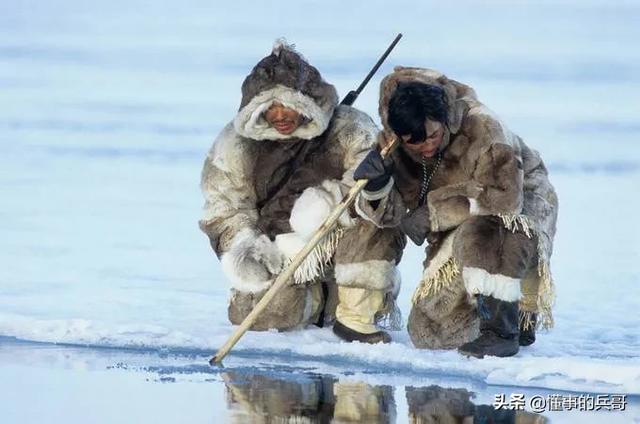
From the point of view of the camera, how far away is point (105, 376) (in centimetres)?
753

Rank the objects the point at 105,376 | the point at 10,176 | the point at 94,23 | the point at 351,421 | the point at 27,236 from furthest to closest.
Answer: the point at 94,23, the point at 10,176, the point at 27,236, the point at 105,376, the point at 351,421

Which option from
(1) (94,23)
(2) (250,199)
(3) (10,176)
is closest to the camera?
(2) (250,199)

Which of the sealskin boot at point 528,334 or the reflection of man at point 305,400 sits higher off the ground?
the reflection of man at point 305,400

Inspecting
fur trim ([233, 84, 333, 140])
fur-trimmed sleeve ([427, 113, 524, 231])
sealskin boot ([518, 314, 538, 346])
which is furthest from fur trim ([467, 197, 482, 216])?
fur trim ([233, 84, 333, 140])

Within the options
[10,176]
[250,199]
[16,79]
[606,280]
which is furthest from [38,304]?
[16,79]

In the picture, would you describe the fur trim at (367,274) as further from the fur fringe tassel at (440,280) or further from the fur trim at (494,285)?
the fur trim at (494,285)

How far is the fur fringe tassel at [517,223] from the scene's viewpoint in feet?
25.6

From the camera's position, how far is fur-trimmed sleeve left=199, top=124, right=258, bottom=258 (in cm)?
845

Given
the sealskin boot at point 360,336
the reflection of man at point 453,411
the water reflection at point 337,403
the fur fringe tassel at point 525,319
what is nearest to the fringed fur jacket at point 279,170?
the sealskin boot at point 360,336

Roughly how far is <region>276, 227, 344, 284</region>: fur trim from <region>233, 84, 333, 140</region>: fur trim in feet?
1.26

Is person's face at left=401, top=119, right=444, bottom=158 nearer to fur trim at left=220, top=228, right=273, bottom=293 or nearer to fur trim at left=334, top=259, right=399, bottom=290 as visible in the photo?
fur trim at left=334, top=259, right=399, bottom=290

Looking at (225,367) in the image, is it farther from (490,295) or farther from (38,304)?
(38,304)

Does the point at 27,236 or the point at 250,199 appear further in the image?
the point at 27,236

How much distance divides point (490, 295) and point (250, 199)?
1.18m
